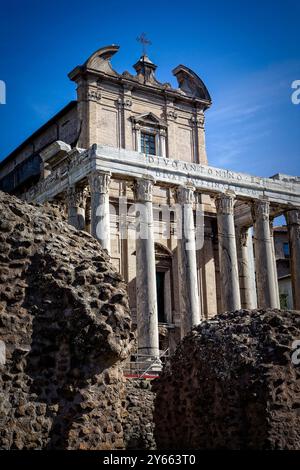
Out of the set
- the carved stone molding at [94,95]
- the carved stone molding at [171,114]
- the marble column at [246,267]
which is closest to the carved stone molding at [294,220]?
the marble column at [246,267]

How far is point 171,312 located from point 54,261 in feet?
89.1

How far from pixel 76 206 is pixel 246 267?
1288cm

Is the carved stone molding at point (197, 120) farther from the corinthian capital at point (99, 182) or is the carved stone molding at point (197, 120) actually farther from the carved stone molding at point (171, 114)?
the corinthian capital at point (99, 182)

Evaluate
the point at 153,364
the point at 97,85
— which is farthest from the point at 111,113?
the point at 153,364

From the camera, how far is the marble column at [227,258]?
1124 inches

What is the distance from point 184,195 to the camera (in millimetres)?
28484

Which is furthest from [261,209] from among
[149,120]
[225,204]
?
[149,120]

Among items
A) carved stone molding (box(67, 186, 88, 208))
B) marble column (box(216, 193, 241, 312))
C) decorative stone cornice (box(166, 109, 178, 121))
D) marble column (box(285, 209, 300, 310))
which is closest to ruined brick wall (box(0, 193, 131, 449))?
carved stone molding (box(67, 186, 88, 208))

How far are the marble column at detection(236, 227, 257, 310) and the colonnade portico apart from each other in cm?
430

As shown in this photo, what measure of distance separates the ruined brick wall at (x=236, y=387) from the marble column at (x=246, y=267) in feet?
84.5

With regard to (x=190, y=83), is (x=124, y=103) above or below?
below

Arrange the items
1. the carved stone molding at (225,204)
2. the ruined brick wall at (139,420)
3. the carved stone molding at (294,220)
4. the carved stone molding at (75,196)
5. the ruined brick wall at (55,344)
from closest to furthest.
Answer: the ruined brick wall at (55,344), the ruined brick wall at (139,420), the carved stone molding at (75,196), the carved stone molding at (225,204), the carved stone molding at (294,220)

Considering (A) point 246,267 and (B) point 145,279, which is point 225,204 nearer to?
(B) point 145,279

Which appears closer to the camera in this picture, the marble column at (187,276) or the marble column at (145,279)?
the marble column at (145,279)
